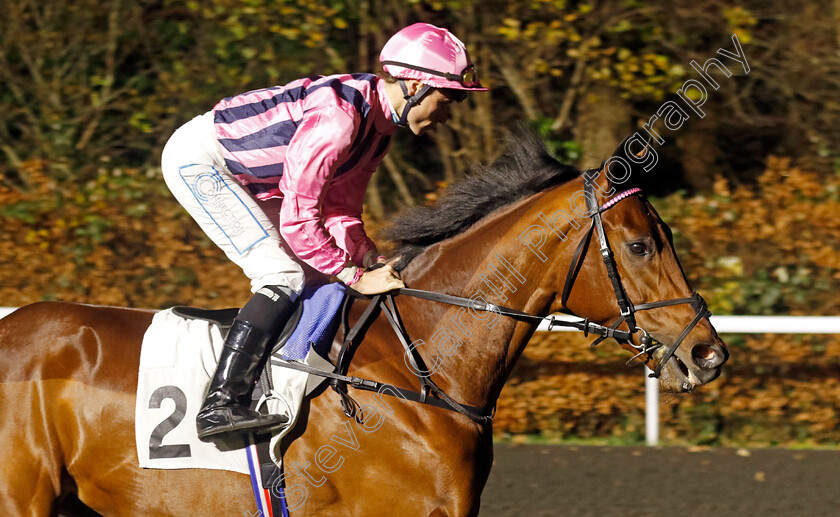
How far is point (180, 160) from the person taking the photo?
3.06m

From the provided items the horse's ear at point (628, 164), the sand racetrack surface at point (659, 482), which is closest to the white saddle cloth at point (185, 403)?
the horse's ear at point (628, 164)

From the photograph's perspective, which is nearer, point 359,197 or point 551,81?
point 359,197

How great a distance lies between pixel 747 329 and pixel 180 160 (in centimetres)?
397

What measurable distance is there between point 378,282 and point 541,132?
434 cm

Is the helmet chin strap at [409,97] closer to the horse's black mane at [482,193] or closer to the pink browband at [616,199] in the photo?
the horse's black mane at [482,193]

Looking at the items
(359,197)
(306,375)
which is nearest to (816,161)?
(359,197)

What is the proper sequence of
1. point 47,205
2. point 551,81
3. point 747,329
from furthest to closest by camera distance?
point 551,81, point 47,205, point 747,329

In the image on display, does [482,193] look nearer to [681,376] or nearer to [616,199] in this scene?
[616,199]

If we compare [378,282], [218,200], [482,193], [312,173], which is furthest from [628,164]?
[218,200]

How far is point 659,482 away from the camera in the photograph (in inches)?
200

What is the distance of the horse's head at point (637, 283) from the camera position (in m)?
2.76

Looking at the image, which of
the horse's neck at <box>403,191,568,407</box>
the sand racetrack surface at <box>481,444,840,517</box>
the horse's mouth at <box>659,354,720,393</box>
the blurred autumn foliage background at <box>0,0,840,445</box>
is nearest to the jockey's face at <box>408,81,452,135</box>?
the horse's neck at <box>403,191,568,407</box>

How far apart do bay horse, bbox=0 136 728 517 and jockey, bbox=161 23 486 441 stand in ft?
0.60

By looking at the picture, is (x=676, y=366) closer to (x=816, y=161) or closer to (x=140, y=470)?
(x=140, y=470)
